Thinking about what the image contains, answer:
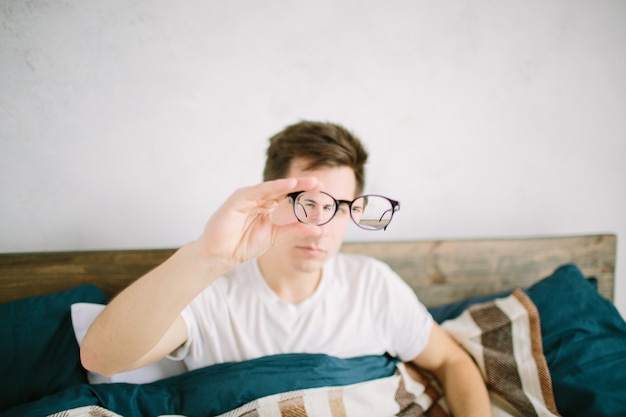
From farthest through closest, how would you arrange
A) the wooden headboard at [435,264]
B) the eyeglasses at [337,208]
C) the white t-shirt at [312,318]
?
1. the wooden headboard at [435,264]
2. the white t-shirt at [312,318]
3. the eyeglasses at [337,208]

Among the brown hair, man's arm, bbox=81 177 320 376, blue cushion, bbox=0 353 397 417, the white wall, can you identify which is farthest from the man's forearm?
the white wall

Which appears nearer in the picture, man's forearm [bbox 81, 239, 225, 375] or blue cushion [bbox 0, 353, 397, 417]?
man's forearm [bbox 81, 239, 225, 375]

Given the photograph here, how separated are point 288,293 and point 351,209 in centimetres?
39

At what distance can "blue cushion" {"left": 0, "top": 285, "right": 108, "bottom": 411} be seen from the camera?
95cm

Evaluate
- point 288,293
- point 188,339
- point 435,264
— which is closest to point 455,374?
point 435,264

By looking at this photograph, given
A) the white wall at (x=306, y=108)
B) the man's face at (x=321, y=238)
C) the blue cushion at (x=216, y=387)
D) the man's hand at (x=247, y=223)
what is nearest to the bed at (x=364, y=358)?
the blue cushion at (x=216, y=387)

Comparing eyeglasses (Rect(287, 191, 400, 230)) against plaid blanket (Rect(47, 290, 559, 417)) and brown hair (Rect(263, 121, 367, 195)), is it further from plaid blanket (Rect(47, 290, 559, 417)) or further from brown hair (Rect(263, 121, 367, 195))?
A: plaid blanket (Rect(47, 290, 559, 417))

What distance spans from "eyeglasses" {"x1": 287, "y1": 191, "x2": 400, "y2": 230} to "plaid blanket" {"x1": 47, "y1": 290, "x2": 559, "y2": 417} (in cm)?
50

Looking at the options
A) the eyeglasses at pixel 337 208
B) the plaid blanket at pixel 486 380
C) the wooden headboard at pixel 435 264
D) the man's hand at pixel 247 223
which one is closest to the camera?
the man's hand at pixel 247 223

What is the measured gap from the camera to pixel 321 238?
100 centimetres

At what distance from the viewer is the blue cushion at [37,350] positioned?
3.11 ft

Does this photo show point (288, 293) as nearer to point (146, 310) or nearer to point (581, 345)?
point (146, 310)

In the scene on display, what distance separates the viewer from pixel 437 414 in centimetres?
112

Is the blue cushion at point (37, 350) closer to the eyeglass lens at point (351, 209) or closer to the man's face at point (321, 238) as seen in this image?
the man's face at point (321, 238)
